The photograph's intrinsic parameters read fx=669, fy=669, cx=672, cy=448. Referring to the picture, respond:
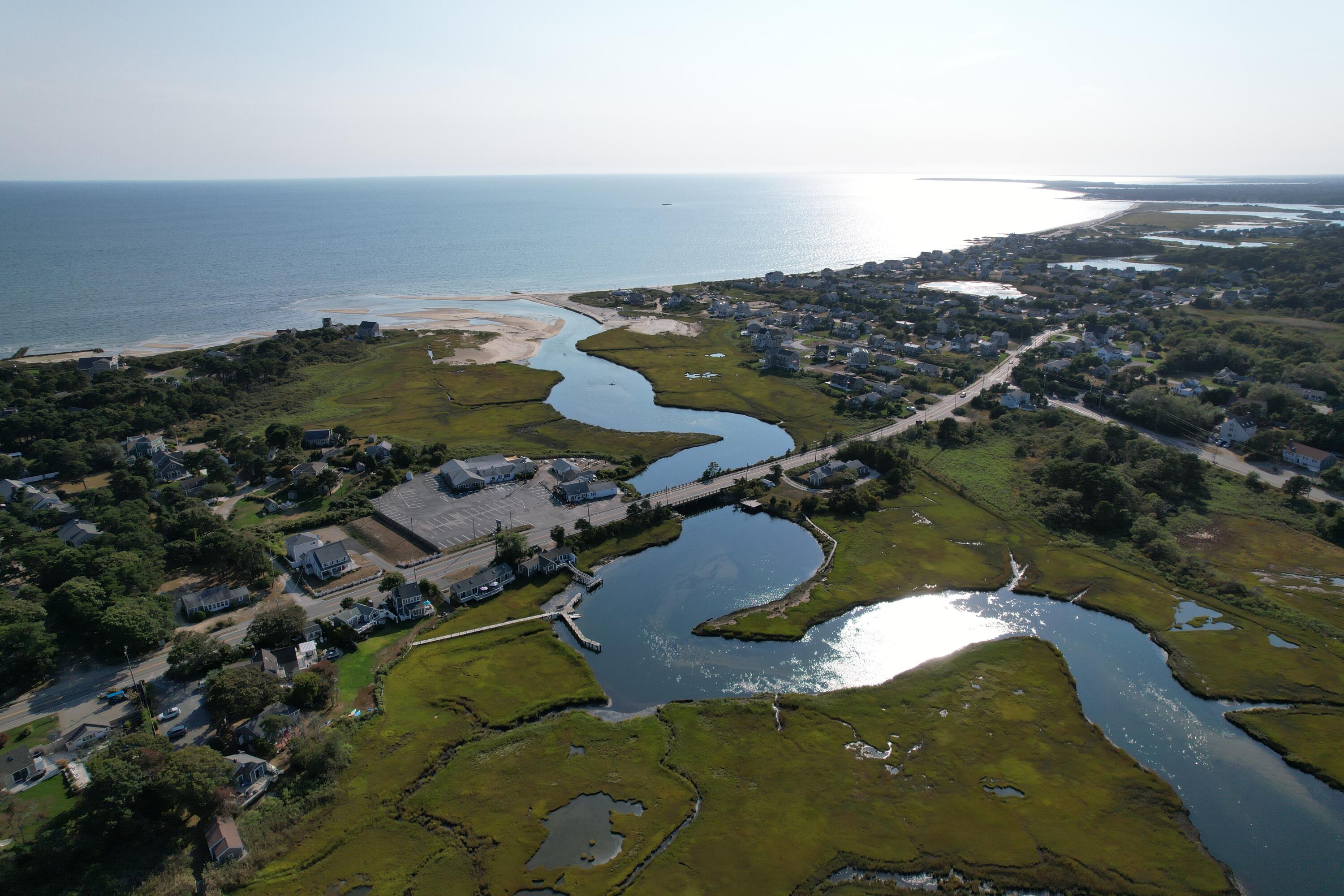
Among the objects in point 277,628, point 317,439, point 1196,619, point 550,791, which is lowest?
point 1196,619

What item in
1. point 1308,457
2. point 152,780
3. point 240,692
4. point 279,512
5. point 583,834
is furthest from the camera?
point 1308,457

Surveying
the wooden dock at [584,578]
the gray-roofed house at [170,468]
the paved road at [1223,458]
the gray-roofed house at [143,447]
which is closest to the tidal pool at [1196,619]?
the paved road at [1223,458]

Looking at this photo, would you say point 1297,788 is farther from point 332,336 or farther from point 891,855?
point 332,336

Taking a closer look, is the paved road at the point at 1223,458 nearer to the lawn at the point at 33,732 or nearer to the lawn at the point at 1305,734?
the lawn at the point at 1305,734

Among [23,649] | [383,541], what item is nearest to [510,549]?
[383,541]

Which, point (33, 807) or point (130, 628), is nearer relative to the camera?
point (33, 807)

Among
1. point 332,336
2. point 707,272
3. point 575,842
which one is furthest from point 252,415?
point 707,272

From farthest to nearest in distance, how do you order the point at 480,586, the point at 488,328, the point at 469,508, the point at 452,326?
1. the point at 452,326
2. the point at 488,328
3. the point at 469,508
4. the point at 480,586

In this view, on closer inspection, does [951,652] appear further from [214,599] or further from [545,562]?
[214,599]
